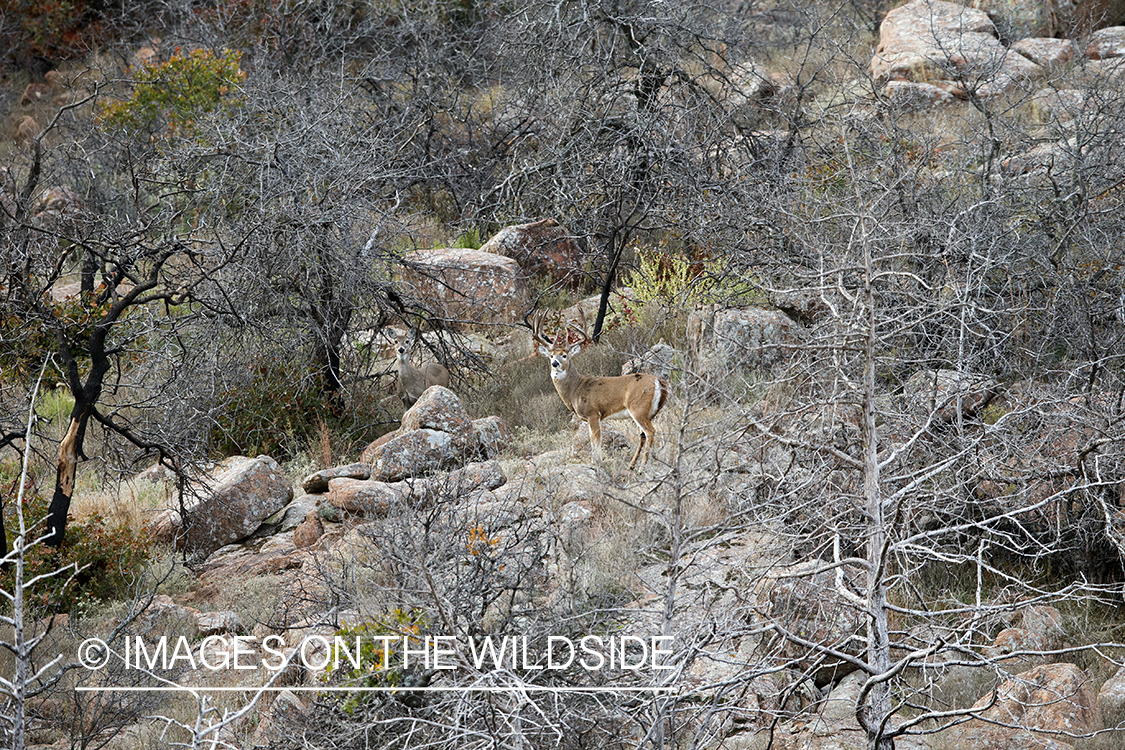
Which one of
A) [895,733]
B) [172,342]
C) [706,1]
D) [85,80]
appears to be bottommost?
[895,733]

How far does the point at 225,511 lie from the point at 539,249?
665 cm

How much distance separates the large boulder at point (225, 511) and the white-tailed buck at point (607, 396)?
8.94 ft

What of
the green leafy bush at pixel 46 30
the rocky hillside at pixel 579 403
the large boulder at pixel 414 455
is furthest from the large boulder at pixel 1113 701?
the green leafy bush at pixel 46 30

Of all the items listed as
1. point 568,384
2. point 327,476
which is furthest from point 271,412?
point 568,384

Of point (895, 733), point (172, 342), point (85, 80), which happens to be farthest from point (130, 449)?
point (85, 80)

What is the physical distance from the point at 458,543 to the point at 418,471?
3.83 m

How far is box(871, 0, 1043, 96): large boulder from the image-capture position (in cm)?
1650

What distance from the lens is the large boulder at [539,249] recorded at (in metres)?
14.4

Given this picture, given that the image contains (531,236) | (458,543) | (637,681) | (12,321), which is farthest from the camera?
(531,236)

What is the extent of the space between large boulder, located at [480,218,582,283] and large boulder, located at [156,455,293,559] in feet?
19.0

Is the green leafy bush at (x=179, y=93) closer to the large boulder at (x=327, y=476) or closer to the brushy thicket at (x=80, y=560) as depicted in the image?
the large boulder at (x=327, y=476)

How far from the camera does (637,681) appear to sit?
16.9 feet

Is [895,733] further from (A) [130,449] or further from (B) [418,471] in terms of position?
(A) [130,449]

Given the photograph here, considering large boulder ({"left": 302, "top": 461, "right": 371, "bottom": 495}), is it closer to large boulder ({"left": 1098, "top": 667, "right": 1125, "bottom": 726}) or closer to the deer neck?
the deer neck
